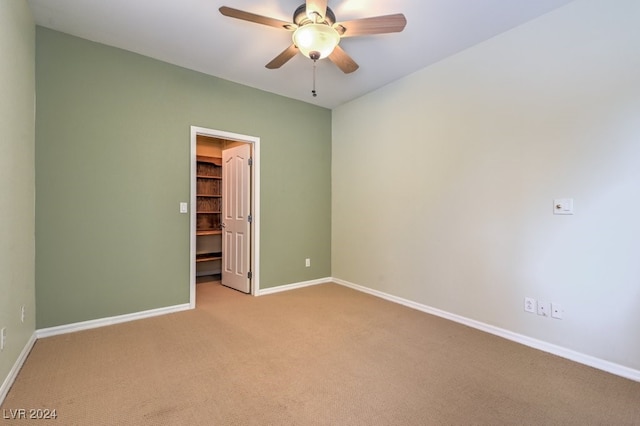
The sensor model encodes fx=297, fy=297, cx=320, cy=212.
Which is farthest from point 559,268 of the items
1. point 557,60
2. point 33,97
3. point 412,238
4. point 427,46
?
point 33,97

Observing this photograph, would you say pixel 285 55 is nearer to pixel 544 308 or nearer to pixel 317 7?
pixel 317 7

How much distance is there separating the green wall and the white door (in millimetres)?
559

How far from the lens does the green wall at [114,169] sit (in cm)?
269

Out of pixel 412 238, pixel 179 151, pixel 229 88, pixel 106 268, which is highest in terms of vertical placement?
pixel 229 88

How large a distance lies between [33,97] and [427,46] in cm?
361

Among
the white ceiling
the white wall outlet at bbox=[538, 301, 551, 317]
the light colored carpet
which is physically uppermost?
the white ceiling

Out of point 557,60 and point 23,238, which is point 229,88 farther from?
point 557,60

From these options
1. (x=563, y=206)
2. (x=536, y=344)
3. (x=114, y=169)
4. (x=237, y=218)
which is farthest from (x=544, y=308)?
(x=114, y=169)

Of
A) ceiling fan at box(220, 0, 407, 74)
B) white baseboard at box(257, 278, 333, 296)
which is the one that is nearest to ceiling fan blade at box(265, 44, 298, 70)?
ceiling fan at box(220, 0, 407, 74)

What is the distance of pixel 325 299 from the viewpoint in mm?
3826

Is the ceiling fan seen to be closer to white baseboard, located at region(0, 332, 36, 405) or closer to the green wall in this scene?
the green wall

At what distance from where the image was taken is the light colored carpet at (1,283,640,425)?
170 centimetres

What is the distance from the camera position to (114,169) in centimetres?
299

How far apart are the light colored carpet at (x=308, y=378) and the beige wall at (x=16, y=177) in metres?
0.32
